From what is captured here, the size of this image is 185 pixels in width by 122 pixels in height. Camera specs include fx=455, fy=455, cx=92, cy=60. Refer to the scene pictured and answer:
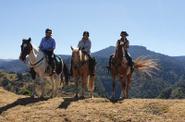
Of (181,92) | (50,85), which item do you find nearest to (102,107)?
(50,85)

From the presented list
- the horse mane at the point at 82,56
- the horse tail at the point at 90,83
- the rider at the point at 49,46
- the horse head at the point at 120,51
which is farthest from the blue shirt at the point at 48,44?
the horse head at the point at 120,51

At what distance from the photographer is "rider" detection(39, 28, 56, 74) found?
2575cm

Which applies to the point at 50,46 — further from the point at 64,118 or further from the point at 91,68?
the point at 64,118

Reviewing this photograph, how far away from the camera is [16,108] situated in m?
22.8

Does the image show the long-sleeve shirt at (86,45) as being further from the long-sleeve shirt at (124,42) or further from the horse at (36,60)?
the horse at (36,60)

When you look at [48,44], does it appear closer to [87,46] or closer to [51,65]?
[51,65]

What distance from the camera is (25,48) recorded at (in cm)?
2520

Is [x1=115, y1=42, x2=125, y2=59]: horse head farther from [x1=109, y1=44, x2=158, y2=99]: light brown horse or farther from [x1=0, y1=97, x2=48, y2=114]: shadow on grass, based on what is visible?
[x1=0, y1=97, x2=48, y2=114]: shadow on grass

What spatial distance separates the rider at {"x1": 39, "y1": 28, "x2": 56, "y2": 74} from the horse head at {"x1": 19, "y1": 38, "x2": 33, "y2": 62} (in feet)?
2.80

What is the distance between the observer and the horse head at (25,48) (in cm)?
2511

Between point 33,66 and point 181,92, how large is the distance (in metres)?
178

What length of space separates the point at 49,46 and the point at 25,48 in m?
1.39

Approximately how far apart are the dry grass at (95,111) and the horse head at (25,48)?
2.94m

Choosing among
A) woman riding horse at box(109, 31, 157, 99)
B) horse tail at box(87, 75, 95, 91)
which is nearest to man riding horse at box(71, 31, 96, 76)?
woman riding horse at box(109, 31, 157, 99)
